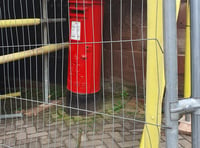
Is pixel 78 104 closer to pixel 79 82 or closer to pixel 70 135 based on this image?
pixel 79 82

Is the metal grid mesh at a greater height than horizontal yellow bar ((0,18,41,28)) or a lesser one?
lesser

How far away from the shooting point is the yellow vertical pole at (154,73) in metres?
1.85

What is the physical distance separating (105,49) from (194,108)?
297cm

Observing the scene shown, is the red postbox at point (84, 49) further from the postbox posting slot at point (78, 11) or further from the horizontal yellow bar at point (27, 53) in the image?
the horizontal yellow bar at point (27, 53)

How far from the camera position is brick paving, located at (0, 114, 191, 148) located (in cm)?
309

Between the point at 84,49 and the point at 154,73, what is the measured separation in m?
1.76

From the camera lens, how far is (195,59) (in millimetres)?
1363

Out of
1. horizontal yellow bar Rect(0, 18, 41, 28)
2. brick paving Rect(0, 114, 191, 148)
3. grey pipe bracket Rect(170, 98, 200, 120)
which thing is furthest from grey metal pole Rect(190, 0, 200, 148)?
horizontal yellow bar Rect(0, 18, 41, 28)

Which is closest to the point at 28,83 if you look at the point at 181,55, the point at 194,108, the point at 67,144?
the point at 67,144

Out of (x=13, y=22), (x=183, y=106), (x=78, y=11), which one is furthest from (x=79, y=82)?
(x=183, y=106)

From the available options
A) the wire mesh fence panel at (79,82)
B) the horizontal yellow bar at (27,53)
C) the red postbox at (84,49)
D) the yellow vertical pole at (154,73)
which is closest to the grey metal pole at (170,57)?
the yellow vertical pole at (154,73)

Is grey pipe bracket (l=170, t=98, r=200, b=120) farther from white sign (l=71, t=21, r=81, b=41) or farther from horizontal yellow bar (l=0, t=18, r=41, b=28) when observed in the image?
horizontal yellow bar (l=0, t=18, r=41, b=28)

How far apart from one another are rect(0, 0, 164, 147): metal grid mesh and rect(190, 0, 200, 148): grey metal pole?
137 centimetres

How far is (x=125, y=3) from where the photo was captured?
406 centimetres
